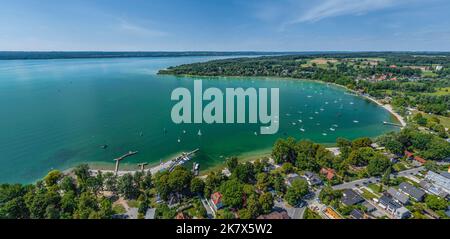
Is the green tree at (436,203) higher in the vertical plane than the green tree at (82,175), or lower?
lower

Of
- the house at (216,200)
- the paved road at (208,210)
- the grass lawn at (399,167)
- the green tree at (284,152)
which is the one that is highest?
the green tree at (284,152)

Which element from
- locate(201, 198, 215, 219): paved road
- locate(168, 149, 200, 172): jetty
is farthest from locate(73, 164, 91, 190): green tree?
locate(201, 198, 215, 219): paved road

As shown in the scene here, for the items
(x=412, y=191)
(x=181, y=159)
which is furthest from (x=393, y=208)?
(x=181, y=159)

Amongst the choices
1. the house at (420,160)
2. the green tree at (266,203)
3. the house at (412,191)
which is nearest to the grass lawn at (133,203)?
the green tree at (266,203)

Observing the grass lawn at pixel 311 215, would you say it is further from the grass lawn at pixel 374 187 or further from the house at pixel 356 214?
the grass lawn at pixel 374 187

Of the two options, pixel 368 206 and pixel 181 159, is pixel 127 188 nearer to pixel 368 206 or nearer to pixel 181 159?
pixel 181 159

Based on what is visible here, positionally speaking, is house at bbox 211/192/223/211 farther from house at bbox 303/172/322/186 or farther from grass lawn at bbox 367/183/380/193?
grass lawn at bbox 367/183/380/193
